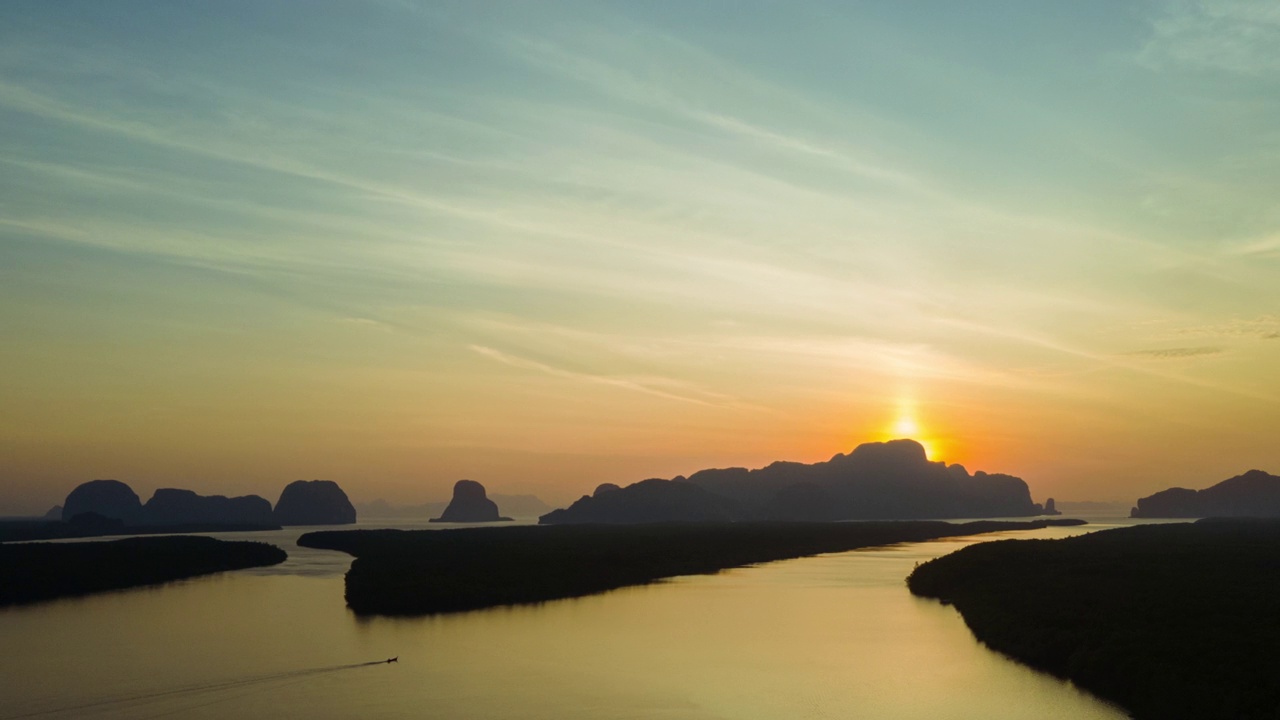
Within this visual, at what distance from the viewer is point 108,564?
75438 mm

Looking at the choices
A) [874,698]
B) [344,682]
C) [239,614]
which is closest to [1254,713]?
[874,698]

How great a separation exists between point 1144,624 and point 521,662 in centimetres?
2280

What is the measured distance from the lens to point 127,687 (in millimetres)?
31078

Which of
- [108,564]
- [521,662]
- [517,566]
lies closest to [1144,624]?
[521,662]

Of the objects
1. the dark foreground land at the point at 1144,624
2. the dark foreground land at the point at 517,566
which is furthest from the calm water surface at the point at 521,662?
the dark foreground land at the point at 517,566

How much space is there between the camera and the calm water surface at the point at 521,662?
28594mm

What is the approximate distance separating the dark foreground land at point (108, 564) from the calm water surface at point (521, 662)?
19.9ft

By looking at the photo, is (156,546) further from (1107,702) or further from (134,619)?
(1107,702)

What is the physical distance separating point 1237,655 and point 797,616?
26.2 m

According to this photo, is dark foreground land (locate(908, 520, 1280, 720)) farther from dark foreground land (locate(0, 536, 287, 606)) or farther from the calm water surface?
dark foreground land (locate(0, 536, 287, 606))

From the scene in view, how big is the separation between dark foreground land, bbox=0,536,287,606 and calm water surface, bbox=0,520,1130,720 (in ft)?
19.9

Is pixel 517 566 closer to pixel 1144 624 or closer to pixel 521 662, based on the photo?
pixel 521 662

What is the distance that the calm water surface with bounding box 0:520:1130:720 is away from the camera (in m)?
28.6

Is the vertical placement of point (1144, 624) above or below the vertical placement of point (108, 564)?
above
